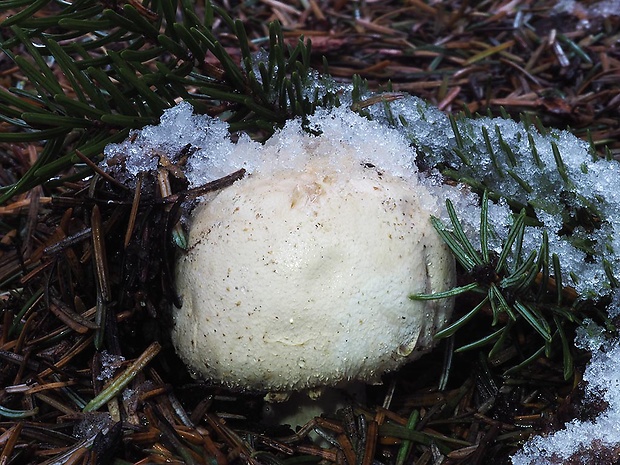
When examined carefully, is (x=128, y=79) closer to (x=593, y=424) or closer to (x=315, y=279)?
(x=315, y=279)

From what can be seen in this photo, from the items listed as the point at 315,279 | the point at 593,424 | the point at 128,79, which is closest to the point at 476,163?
the point at 315,279

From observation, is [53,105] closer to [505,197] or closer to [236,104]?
[236,104]

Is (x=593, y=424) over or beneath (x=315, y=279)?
beneath

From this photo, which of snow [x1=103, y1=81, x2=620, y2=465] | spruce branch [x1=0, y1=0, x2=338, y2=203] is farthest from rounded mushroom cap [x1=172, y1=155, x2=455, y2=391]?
spruce branch [x1=0, y1=0, x2=338, y2=203]

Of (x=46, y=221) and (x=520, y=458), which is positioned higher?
(x=46, y=221)

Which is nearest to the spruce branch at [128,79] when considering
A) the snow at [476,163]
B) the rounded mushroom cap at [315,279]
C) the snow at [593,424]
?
the snow at [476,163]

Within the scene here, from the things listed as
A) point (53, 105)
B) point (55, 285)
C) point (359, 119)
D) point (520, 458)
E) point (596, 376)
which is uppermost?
point (53, 105)

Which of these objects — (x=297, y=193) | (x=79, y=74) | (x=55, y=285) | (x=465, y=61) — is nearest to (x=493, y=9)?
(x=465, y=61)

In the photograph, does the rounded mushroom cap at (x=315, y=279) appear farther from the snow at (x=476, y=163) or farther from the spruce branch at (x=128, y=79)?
the spruce branch at (x=128, y=79)
